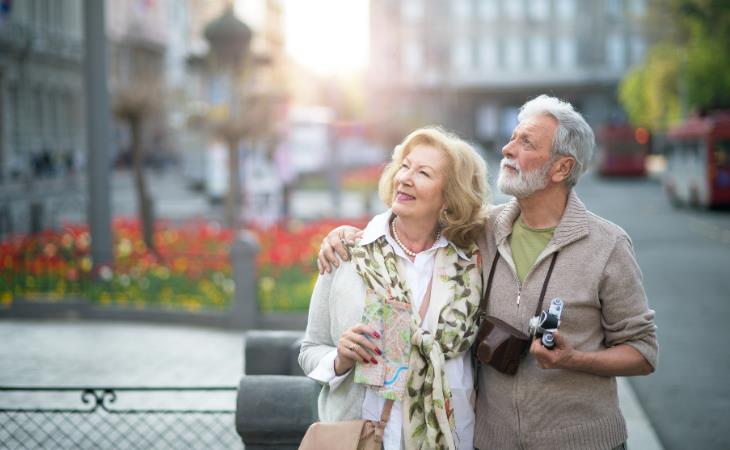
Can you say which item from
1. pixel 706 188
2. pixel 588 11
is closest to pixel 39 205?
pixel 706 188

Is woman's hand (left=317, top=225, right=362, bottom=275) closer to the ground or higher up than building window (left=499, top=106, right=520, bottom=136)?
closer to the ground

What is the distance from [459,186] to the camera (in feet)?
10.6

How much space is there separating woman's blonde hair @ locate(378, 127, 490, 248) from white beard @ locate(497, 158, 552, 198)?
127 millimetres

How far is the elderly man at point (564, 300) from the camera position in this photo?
304 cm

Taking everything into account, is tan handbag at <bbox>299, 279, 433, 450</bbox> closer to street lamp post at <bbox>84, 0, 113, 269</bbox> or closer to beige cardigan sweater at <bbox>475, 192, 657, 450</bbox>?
beige cardigan sweater at <bbox>475, 192, 657, 450</bbox>

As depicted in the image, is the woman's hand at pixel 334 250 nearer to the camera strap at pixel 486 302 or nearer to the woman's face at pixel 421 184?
the woman's face at pixel 421 184

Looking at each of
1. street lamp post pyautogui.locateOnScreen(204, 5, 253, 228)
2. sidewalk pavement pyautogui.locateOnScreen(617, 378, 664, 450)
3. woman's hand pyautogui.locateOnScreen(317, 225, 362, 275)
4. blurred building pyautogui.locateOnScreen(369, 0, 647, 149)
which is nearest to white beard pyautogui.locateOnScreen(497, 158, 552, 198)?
woman's hand pyautogui.locateOnScreen(317, 225, 362, 275)

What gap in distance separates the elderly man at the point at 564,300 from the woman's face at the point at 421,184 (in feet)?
0.77

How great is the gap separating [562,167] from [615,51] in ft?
258

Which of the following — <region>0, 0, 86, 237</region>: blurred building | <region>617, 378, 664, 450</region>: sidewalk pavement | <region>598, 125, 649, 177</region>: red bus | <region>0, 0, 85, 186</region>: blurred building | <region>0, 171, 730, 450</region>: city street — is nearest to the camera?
<region>617, 378, 664, 450</region>: sidewalk pavement

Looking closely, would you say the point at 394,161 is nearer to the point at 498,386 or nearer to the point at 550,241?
the point at 550,241

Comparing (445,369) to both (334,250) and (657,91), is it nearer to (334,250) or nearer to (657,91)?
(334,250)

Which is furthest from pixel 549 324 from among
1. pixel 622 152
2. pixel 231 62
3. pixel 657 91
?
pixel 622 152

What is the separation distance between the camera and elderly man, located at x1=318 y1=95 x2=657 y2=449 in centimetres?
304
